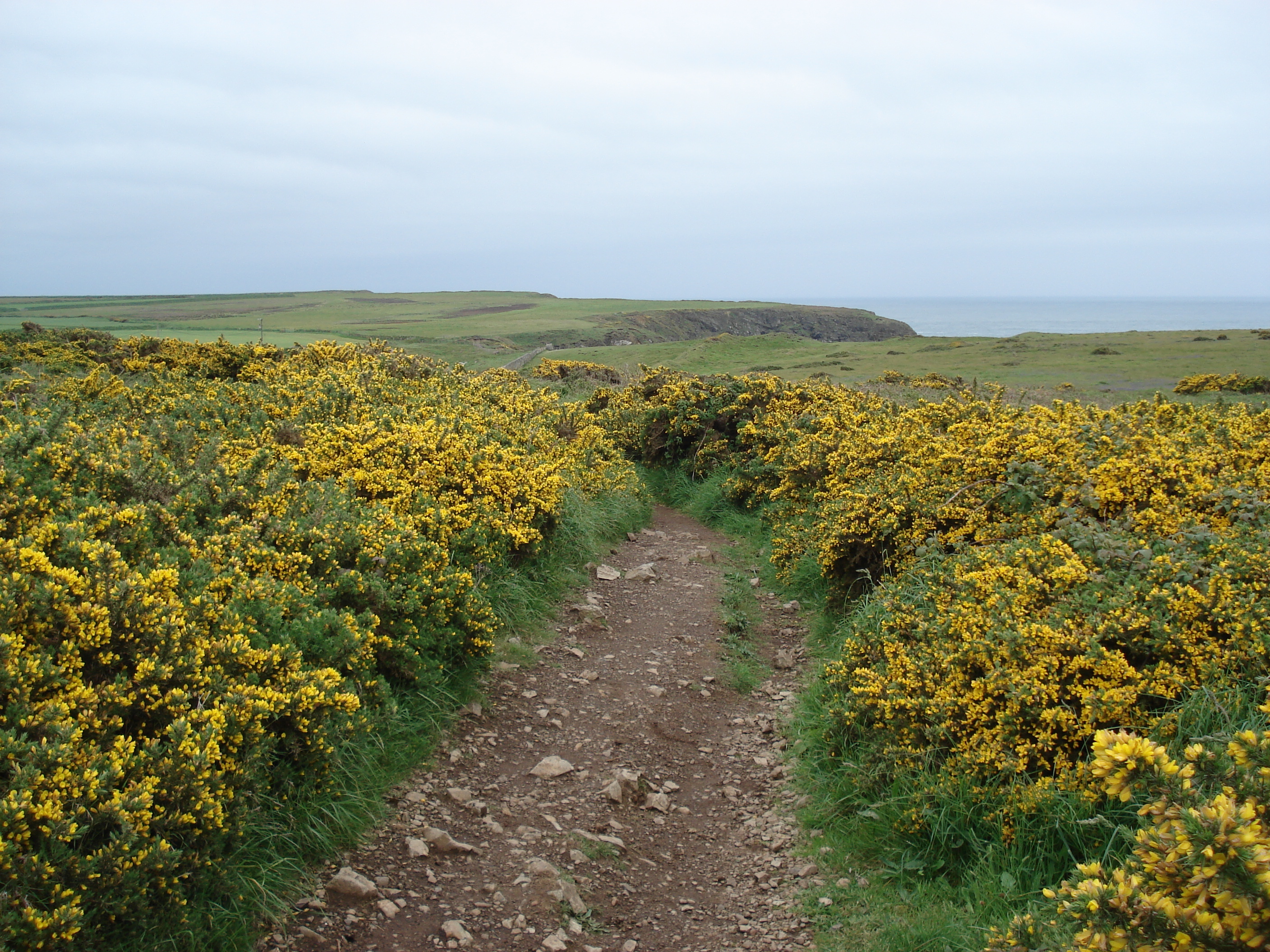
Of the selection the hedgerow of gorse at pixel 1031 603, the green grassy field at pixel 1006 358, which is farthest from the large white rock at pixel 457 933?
the green grassy field at pixel 1006 358

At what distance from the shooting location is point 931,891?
3805 mm

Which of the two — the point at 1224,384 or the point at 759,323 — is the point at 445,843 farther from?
the point at 759,323

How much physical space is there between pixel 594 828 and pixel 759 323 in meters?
88.9

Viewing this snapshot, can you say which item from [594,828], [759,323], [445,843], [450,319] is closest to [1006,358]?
[594,828]

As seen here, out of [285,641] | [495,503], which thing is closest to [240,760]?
[285,641]

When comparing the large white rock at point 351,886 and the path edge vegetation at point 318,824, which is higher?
the path edge vegetation at point 318,824

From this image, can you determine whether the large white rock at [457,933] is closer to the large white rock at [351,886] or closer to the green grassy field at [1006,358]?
the large white rock at [351,886]

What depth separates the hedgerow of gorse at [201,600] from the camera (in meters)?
2.96

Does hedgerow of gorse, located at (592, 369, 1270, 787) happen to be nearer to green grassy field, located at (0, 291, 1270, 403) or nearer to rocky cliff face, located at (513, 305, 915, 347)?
green grassy field, located at (0, 291, 1270, 403)

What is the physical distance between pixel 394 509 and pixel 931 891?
4773mm

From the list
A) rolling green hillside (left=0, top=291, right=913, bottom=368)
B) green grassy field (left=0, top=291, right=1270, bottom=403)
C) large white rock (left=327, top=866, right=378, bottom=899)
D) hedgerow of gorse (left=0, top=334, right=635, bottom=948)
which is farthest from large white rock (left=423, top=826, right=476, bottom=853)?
rolling green hillside (left=0, top=291, right=913, bottom=368)

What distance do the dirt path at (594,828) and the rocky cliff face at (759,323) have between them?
62656 millimetres

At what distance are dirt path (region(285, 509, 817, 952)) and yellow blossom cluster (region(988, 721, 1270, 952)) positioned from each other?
1653 mm

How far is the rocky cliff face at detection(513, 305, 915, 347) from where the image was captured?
7569 cm
